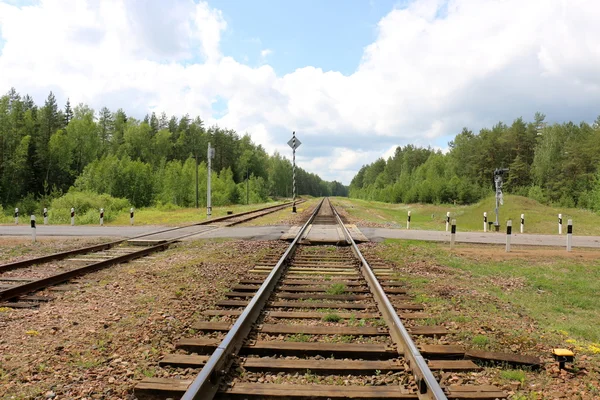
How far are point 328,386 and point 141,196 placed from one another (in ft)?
193

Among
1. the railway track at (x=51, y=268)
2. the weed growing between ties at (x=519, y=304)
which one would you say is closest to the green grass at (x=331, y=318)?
the weed growing between ties at (x=519, y=304)

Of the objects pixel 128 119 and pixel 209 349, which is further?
pixel 128 119

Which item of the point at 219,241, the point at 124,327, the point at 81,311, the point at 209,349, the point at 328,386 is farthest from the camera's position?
the point at 219,241

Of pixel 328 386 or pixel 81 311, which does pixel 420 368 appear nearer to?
pixel 328 386

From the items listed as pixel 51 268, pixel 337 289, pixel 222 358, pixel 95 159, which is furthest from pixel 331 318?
pixel 95 159

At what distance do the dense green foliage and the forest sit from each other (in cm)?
3426

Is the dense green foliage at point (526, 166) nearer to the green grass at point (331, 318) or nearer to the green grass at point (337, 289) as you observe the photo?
the green grass at point (337, 289)

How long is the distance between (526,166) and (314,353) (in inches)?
2817

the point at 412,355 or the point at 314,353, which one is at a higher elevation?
the point at 412,355

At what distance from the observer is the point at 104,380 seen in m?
3.54

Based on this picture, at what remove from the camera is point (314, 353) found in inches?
161

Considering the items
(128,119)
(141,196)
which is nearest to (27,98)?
(128,119)

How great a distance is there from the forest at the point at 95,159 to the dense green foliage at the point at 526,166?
34257 mm

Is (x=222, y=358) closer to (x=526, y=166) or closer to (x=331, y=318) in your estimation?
(x=331, y=318)
